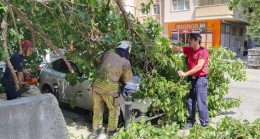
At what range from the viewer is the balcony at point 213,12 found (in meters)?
27.4

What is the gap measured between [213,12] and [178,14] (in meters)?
3.87

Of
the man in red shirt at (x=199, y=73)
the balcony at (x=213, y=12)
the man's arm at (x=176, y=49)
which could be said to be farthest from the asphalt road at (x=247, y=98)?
the balcony at (x=213, y=12)

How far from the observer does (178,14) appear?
101ft

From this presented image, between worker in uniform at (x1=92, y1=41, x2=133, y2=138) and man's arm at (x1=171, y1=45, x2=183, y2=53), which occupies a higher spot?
man's arm at (x1=171, y1=45, x2=183, y2=53)

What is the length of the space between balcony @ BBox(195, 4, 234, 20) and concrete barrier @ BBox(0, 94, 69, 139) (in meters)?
26.6

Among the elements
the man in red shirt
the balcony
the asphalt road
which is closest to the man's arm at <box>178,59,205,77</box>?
the man in red shirt

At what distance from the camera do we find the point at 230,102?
21.5 ft

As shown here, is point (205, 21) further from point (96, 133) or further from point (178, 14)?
point (96, 133)

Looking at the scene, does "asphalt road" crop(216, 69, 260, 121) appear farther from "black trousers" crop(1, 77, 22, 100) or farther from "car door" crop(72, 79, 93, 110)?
"black trousers" crop(1, 77, 22, 100)

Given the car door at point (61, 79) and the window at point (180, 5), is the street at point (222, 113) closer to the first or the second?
the car door at point (61, 79)

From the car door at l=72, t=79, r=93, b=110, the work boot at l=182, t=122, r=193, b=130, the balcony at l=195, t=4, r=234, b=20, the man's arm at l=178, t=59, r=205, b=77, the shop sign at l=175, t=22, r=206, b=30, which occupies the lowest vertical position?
the work boot at l=182, t=122, r=193, b=130

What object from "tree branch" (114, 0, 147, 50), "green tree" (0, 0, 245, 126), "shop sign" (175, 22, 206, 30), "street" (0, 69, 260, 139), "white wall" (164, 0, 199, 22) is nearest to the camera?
"green tree" (0, 0, 245, 126)

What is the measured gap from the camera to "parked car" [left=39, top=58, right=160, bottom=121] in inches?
219

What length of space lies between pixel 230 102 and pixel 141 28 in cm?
273
